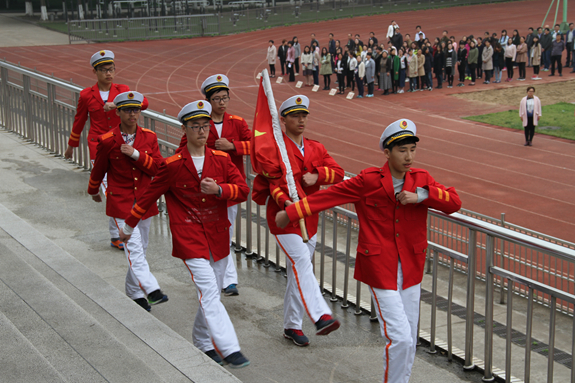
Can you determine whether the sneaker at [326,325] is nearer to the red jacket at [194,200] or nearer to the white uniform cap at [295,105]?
the red jacket at [194,200]

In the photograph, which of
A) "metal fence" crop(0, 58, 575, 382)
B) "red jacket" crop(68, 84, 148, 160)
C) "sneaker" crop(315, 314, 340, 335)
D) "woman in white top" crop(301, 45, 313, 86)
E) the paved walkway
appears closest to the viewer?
"metal fence" crop(0, 58, 575, 382)

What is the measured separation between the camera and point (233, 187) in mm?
4945

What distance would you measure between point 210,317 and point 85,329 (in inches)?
34.4

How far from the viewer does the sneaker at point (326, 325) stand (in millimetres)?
4613

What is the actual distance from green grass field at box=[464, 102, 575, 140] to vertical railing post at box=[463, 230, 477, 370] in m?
17.3

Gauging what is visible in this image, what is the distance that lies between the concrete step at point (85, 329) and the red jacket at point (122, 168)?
74 centimetres

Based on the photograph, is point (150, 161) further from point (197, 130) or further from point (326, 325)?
point (326, 325)

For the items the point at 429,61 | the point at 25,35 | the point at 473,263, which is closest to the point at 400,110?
the point at 429,61

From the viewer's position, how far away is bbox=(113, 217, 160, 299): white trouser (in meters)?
5.78

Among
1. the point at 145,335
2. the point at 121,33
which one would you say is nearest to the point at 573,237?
the point at 145,335

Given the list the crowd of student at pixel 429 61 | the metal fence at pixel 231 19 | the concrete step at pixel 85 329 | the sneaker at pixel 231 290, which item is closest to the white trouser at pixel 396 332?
the concrete step at pixel 85 329

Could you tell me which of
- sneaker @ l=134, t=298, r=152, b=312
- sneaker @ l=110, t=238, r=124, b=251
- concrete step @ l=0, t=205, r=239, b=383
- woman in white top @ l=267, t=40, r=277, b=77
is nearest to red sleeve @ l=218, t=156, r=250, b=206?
concrete step @ l=0, t=205, r=239, b=383

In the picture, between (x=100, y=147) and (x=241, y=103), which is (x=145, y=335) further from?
(x=241, y=103)

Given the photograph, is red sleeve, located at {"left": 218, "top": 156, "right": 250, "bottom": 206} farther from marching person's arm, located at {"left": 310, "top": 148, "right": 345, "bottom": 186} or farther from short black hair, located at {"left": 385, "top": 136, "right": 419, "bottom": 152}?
short black hair, located at {"left": 385, "top": 136, "right": 419, "bottom": 152}
